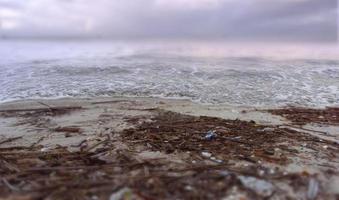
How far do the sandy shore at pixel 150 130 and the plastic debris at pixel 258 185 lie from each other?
1 centimetres

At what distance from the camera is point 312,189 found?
375 cm

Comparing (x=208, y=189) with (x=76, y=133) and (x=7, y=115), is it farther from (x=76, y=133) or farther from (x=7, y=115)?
(x=7, y=115)

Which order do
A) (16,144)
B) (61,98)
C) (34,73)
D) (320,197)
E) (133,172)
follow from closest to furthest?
(320,197), (133,172), (16,144), (61,98), (34,73)

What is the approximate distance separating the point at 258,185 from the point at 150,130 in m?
2.86

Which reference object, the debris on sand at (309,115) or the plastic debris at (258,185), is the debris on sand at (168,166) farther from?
the debris on sand at (309,115)

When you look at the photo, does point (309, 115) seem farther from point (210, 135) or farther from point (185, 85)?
point (185, 85)

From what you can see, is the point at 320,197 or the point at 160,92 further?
the point at 160,92

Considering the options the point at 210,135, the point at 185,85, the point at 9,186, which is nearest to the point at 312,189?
the point at 210,135

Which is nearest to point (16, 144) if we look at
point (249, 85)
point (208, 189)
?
point (208, 189)

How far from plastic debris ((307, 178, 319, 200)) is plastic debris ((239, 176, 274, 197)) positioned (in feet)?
1.32

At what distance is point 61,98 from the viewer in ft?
33.2

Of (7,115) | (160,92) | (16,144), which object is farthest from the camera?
(160,92)

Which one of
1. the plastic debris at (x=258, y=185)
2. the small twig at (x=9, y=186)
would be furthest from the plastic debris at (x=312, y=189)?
the small twig at (x=9, y=186)

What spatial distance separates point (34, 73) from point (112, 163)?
12435 millimetres
